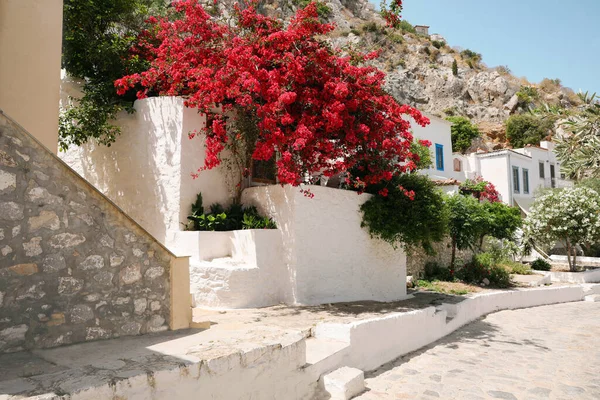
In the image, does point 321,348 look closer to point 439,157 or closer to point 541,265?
point 541,265

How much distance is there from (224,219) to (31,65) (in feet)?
14.6

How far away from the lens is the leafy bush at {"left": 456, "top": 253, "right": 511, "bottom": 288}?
15891 mm

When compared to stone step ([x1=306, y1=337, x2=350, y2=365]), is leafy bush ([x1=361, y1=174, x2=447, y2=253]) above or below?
above

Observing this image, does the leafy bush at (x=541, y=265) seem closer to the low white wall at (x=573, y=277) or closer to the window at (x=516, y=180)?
the low white wall at (x=573, y=277)

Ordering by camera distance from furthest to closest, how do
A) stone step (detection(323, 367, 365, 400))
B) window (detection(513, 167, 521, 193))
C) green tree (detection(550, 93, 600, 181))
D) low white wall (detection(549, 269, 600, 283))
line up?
1. window (detection(513, 167, 521, 193))
2. low white wall (detection(549, 269, 600, 283))
3. green tree (detection(550, 93, 600, 181))
4. stone step (detection(323, 367, 365, 400))

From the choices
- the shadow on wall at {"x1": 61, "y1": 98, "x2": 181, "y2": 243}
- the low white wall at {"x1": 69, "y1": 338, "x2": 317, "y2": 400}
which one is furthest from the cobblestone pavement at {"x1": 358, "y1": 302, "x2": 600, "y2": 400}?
the shadow on wall at {"x1": 61, "y1": 98, "x2": 181, "y2": 243}

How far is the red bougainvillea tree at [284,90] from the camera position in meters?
8.73

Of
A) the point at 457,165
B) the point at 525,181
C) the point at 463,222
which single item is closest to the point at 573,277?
the point at 463,222

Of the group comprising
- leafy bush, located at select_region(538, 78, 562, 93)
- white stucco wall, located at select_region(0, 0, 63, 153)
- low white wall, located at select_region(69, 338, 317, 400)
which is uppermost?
leafy bush, located at select_region(538, 78, 562, 93)

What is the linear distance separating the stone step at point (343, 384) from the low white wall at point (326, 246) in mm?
3143

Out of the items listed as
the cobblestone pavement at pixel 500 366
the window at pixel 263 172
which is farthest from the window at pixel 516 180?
the window at pixel 263 172

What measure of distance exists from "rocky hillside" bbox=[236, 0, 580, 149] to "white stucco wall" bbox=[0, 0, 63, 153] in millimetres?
36750

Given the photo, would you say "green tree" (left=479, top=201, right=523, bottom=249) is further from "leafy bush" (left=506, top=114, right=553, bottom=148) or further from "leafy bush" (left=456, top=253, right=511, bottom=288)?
"leafy bush" (left=506, top=114, right=553, bottom=148)

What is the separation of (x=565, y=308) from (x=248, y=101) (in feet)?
43.9
